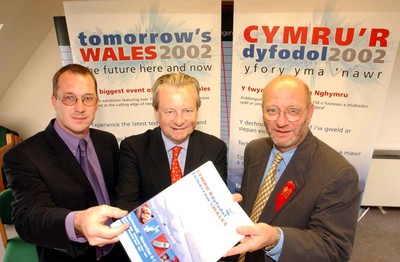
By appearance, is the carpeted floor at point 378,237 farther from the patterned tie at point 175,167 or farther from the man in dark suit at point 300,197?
the patterned tie at point 175,167

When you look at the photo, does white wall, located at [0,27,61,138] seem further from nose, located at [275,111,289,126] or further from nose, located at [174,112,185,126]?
nose, located at [275,111,289,126]

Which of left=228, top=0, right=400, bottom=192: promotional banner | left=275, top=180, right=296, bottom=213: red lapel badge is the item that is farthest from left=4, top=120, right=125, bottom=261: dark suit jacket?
left=228, top=0, right=400, bottom=192: promotional banner

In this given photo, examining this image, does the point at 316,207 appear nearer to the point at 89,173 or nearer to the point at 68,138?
the point at 89,173

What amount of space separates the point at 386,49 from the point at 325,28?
63cm

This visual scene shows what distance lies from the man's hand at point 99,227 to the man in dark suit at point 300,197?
20.0 inches

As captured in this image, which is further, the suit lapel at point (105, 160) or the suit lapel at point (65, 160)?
the suit lapel at point (105, 160)

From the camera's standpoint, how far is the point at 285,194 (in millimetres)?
1513

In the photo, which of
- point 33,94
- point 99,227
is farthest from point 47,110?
point 99,227

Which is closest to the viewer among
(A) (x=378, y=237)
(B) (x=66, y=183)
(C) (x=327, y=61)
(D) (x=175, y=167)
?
(B) (x=66, y=183)

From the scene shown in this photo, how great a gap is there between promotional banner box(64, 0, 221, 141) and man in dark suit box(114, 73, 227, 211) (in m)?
1.47

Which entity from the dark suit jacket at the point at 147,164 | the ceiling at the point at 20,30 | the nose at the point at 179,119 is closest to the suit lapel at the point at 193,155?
the dark suit jacket at the point at 147,164

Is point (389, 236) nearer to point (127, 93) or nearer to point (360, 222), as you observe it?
point (360, 222)

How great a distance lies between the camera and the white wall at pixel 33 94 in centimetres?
416

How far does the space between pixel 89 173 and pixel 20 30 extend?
A: 2.72 m
